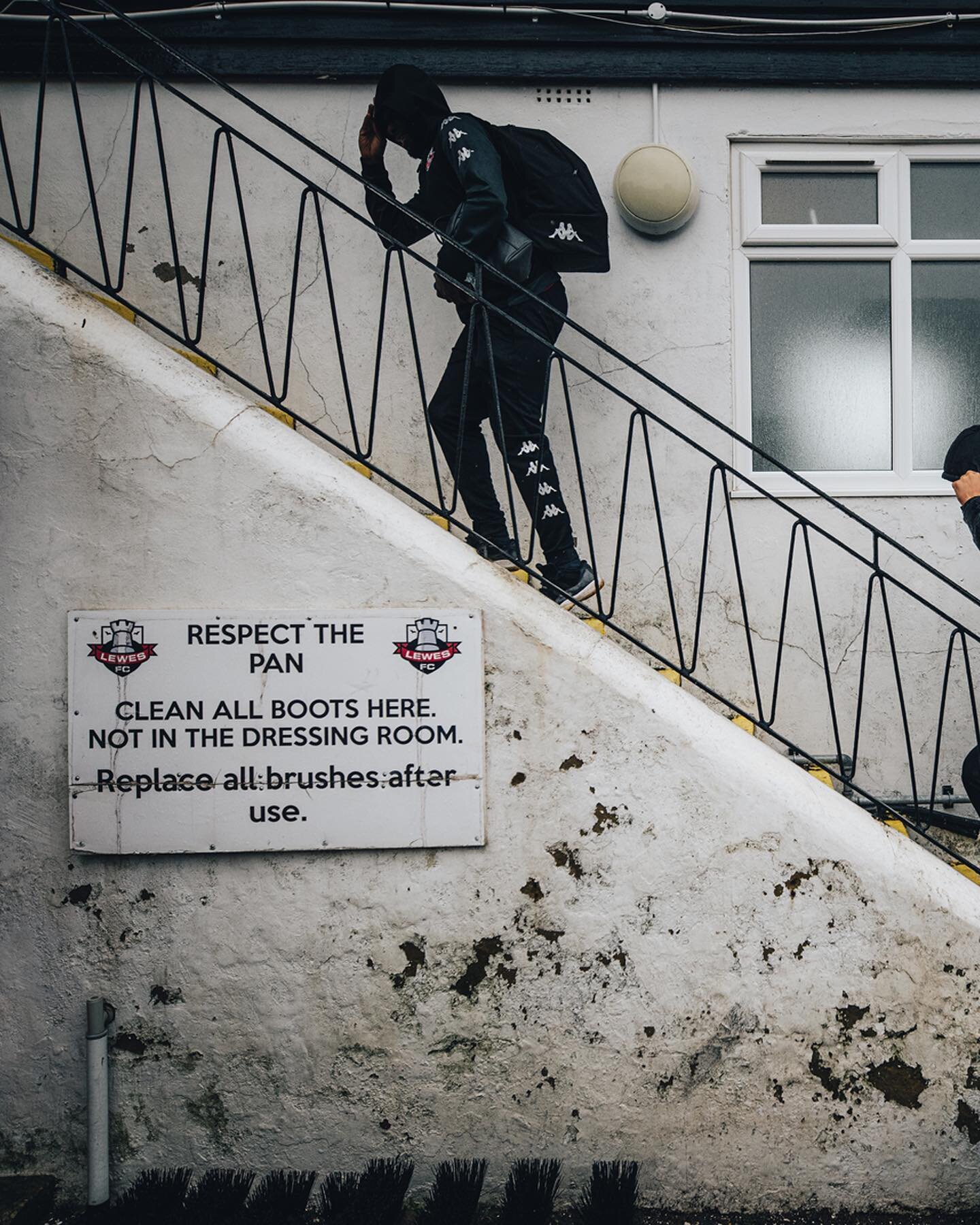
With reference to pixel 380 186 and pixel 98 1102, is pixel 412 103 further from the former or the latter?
pixel 98 1102

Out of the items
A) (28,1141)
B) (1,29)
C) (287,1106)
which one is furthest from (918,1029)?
(1,29)

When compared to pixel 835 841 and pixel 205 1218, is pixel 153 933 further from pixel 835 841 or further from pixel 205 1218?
pixel 835 841

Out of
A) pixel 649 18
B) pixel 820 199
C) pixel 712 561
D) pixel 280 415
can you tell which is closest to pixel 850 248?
pixel 820 199

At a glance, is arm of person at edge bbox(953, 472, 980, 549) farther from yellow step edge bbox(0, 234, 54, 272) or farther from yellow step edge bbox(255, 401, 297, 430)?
yellow step edge bbox(0, 234, 54, 272)

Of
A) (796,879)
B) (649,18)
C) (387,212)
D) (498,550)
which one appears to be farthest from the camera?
(649,18)

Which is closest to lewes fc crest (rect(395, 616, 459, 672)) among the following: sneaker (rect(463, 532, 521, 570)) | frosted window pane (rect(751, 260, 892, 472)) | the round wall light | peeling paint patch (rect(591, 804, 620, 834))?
sneaker (rect(463, 532, 521, 570))

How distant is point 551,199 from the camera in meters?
4.07

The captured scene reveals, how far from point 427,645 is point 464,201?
170cm

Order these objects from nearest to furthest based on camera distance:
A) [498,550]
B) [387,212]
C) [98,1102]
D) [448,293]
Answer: [98,1102] < [498,550] < [448,293] < [387,212]

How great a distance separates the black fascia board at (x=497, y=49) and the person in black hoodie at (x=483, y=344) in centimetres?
88

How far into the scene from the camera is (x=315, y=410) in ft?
16.0

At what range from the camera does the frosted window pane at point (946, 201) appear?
16.7ft

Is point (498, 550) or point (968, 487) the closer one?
point (498, 550)

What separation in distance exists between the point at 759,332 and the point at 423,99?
1998 mm
